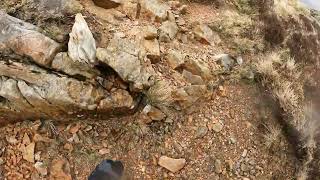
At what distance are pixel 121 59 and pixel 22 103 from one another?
1301mm

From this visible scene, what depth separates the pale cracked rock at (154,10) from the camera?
603 cm

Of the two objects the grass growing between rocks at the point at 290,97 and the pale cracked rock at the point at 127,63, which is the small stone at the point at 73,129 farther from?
the grass growing between rocks at the point at 290,97

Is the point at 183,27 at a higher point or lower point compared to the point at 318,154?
higher

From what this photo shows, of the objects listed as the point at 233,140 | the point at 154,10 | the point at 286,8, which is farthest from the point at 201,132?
the point at 286,8

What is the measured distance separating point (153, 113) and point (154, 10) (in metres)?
1.72

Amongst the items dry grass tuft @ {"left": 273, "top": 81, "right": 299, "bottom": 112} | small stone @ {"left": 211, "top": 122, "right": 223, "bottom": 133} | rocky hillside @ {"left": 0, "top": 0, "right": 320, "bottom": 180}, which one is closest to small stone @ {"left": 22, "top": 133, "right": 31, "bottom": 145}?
rocky hillside @ {"left": 0, "top": 0, "right": 320, "bottom": 180}

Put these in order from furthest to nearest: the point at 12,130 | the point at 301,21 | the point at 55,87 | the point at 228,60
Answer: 1. the point at 301,21
2. the point at 228,60
3. the point at 12,130
4. the point at 55,87

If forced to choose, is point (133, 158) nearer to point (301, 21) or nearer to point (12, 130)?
point (12, 130)

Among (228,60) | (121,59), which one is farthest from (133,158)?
(228,60)

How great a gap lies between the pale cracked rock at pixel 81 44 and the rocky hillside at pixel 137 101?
1 cm

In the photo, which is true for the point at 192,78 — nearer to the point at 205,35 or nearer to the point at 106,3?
the point at 205,35

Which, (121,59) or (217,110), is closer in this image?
(121,59)

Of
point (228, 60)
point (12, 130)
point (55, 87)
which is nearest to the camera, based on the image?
point (55, 87)

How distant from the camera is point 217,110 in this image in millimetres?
5473
